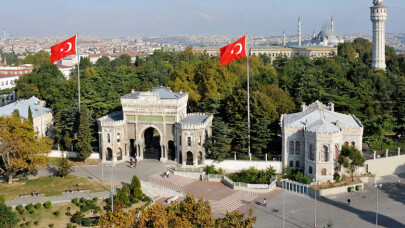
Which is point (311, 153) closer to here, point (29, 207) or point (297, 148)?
point (297, 148)

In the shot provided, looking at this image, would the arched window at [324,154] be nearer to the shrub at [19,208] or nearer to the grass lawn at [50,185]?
the grass lawn at [50,185]

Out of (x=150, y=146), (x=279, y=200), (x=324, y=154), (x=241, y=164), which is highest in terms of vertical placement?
(x=324, y=154)

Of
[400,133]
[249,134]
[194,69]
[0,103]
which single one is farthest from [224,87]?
[0,103]

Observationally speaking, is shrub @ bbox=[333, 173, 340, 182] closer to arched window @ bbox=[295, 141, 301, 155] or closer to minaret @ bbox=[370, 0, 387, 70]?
arched window @ bbox=[295, 141, 301, 155]

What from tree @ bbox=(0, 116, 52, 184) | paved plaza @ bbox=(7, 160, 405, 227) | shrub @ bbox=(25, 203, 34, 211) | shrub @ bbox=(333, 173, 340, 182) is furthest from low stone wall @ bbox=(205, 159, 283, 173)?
shrub @ bbox=(25, 203, 34, 211)

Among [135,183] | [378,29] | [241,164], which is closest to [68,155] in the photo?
[135,183]
